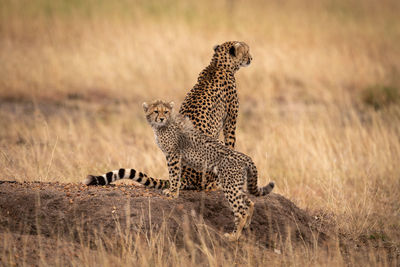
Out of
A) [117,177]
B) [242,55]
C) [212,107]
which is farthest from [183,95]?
[117,177]

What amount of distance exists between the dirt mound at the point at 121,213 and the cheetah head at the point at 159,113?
0.53 metres

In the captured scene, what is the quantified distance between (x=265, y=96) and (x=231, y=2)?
6.21 m

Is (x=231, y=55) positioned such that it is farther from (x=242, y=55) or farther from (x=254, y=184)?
(x=254, y=184)

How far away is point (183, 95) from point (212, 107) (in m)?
6.03

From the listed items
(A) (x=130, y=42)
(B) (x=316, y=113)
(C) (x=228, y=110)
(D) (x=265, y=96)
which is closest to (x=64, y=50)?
(A) (x=130, y=42)

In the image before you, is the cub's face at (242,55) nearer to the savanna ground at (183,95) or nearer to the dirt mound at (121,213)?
the savanna ground at (183,95)

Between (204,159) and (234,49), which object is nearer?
(204,159)

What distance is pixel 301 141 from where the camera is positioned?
788cm

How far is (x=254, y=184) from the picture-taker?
471 centimetres

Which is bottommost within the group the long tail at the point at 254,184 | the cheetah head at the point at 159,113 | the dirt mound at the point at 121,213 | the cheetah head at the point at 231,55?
the dirt mound at the point at 121,213

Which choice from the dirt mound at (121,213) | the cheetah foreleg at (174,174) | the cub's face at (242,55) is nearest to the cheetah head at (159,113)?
the cheetah foreleg at (174,174)

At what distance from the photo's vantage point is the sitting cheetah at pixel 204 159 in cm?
444

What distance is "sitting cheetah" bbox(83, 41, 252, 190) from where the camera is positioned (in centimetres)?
500

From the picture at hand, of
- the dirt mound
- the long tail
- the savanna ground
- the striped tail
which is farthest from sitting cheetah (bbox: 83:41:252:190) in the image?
the long tail
